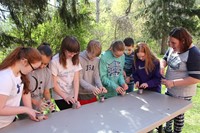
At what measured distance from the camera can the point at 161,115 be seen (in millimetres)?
1900

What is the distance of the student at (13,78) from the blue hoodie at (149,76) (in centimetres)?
130

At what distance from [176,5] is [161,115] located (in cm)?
1358

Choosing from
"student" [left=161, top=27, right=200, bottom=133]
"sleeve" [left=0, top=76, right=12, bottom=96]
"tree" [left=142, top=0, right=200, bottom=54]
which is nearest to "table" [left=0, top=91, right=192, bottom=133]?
"student" [left=161, top=27, right=200, bottom=133]

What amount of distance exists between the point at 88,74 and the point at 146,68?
2.11ft

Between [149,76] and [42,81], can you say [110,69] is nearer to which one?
[149,76]

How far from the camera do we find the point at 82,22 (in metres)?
5.46

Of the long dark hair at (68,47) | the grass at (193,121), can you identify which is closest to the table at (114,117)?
the long dark hair at (68,47)

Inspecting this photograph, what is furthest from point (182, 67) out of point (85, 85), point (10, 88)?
point (10, 88)

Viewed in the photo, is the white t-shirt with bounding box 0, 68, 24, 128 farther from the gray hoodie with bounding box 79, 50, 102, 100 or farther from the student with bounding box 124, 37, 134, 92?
the student with bounding box 124, 37, 134, 92

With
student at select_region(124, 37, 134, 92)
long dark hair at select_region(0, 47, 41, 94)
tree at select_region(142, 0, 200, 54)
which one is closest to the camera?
long dark hair at select_region(0, 47, 41, 94)

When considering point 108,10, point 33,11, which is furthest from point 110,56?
point 108,10

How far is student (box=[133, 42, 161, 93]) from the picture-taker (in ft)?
8.13

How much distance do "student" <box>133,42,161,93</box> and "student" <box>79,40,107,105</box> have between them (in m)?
0.45

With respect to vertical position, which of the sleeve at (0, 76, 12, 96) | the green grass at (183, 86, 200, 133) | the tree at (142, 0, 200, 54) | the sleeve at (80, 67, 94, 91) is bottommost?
the green grass at (183, 86, 200, 133)
